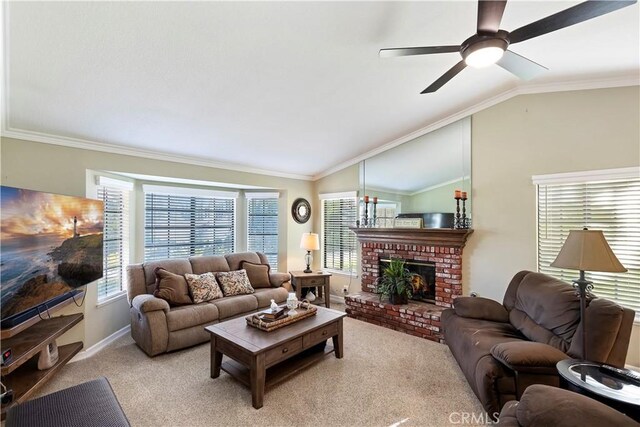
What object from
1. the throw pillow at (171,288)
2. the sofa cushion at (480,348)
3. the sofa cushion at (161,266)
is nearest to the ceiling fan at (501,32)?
the sofa cushion at (480,348)

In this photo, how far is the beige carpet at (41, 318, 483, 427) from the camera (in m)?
2.27

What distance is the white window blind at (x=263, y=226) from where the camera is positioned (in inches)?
223

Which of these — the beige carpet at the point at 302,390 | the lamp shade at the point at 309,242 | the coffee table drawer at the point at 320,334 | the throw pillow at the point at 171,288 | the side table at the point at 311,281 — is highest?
the lamp shade at the point at 309,242

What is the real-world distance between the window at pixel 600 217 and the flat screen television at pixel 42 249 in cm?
490

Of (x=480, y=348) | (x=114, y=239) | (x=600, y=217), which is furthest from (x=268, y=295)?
(x=600, y=217)

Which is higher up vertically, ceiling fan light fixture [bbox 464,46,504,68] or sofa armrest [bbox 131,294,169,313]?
ceiling fan light fixture [bbox 464,46,504,68]

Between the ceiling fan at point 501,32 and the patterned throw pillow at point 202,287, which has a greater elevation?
the ceiling fan at point 501,32

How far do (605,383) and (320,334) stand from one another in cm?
213

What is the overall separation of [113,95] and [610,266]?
402 centimetres

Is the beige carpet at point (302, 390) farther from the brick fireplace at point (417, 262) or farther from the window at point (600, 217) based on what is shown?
the window at point (600, 217)

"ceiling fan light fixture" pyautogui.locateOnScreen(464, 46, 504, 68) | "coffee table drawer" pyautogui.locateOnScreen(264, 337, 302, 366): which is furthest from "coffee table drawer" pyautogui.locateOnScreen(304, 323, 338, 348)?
"ceiling fan light fixture" pyautogui.locateOnScreen(464, 46, 504, 68)

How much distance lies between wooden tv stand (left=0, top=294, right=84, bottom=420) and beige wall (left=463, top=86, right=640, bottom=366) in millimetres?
4496

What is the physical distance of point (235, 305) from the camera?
3.88 meters

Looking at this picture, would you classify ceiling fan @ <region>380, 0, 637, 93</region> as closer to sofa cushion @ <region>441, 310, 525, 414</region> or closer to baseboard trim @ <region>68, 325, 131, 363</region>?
sofa cushion @ <region>441, 310, 525, 414</region>
